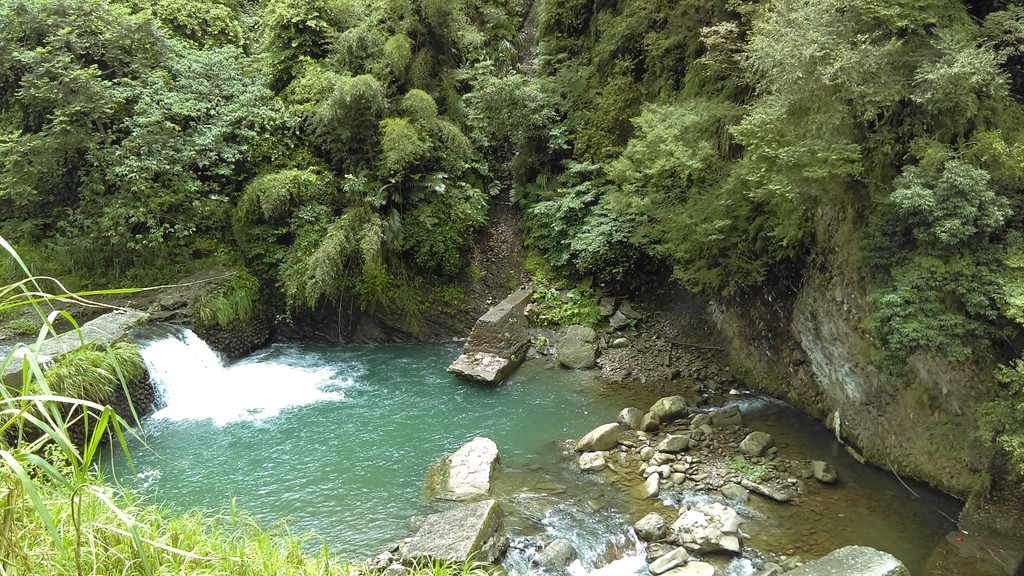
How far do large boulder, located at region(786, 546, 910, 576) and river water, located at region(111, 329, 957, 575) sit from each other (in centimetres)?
69

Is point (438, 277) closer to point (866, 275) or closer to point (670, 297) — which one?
point (670, 297)

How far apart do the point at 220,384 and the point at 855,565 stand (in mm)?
9376

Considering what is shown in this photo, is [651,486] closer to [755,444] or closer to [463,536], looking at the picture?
[755,444]

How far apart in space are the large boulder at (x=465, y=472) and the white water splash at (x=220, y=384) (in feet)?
9.45

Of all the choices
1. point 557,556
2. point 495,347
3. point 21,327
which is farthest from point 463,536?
point 21,327

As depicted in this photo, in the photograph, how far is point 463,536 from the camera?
5.57 meters

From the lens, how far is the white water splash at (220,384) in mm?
9008

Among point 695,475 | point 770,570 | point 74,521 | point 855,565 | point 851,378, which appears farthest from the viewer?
point 851,378

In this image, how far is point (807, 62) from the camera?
237 inches

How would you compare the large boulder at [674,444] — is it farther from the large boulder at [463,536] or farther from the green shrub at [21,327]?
the green shrub at [21,327]

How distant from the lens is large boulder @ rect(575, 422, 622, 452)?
764 cm

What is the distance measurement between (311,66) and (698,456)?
1130 cm

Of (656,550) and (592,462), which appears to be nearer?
(656,550)

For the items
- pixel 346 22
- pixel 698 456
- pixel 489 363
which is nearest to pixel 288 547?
pixel 698 456
